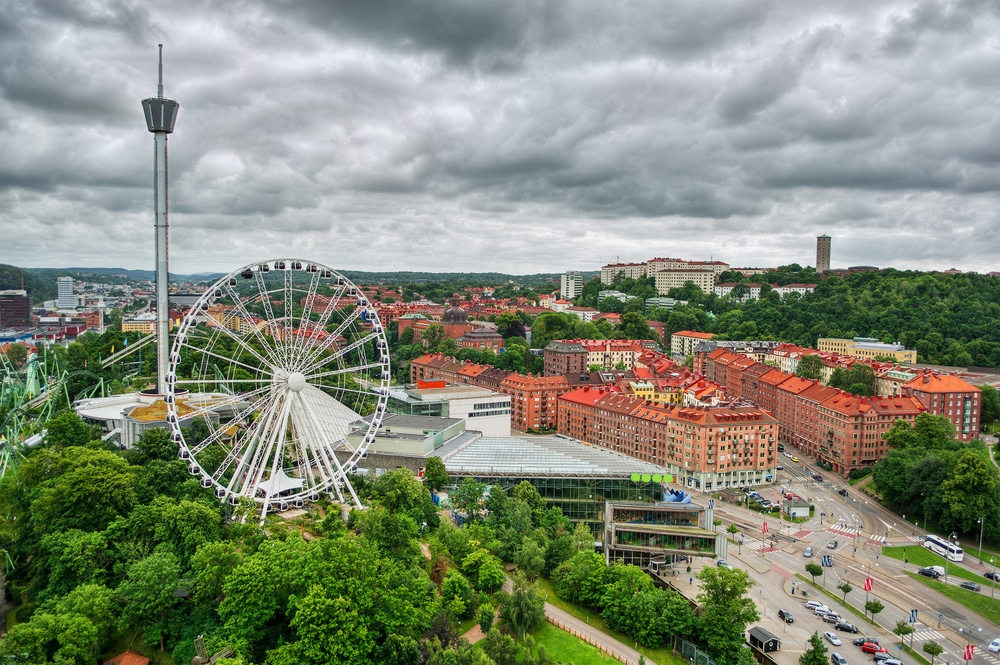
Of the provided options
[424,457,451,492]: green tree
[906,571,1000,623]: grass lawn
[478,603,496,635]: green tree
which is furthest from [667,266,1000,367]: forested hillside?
[478,603,496,635]: green tree

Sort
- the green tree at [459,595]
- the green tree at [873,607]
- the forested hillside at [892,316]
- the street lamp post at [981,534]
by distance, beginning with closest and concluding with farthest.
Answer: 1. the green tree at [459,595]
2. the green tree at [873,607]
3. the street lamp post at [981,534]
4. the forested hillside at [892,316]

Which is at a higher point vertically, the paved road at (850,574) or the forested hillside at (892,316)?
the forested hillside at (892,316)

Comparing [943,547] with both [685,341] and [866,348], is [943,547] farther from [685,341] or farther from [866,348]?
[685,341]

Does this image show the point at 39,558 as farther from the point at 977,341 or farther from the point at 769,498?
the point at 977,341

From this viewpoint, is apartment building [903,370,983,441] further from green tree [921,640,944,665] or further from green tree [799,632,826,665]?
green tree [799,632,826,665]

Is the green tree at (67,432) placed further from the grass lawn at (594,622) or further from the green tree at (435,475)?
the grass lawn at (594,622)

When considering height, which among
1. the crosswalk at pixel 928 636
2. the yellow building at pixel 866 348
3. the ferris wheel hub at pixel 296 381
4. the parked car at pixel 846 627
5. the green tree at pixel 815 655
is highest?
the ferris wheel hub at pixel 296 381

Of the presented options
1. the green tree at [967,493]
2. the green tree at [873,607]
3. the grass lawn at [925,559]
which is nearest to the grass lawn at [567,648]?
the green tree at [873,607]

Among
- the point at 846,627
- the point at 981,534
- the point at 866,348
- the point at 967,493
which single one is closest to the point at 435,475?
the point at 846,627
